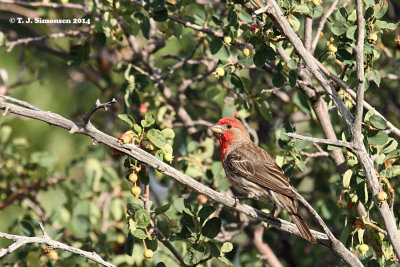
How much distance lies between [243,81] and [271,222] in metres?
1.40

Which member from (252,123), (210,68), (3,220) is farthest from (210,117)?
(3,220)

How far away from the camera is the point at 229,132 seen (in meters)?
6.60

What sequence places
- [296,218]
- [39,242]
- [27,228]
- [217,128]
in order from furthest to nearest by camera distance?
[217,128]
[27,228]
[296,218]
[39,242]

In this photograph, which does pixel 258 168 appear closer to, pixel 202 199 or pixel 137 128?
pixel 202 199

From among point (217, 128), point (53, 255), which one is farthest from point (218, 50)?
point (53, 255)

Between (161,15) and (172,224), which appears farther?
(161,15)

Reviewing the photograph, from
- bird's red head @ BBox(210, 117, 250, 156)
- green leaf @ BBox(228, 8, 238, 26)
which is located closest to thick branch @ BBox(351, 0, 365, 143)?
green leaf @ BBox(228, 8, 238, 26)

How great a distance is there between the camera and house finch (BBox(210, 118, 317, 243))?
5.85m

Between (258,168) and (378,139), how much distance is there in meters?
1.97

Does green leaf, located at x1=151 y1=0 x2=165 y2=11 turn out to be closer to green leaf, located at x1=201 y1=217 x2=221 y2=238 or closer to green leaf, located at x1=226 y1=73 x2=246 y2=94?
green leaf, located at x1=226 y1=73 x2=246 y2=94

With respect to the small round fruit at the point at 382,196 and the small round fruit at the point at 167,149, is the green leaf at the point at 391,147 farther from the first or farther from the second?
the small round fruit at the point at 167,149

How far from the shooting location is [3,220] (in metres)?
8.16

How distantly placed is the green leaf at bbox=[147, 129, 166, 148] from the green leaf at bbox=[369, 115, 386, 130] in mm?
1414

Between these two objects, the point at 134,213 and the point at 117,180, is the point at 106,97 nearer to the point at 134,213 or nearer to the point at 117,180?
the point at 117,180
